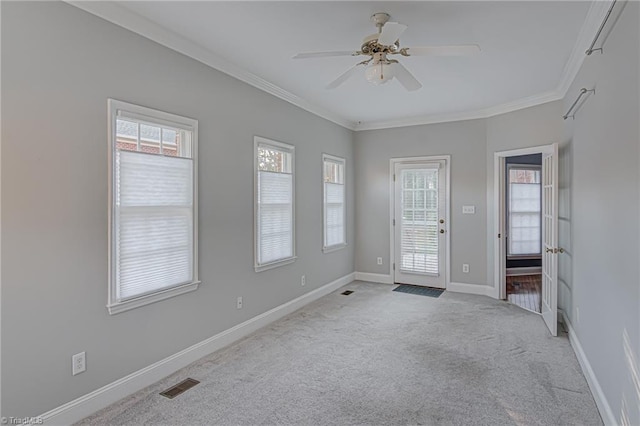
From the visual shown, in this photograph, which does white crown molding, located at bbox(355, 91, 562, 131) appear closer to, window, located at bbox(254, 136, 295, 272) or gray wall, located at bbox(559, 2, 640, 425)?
gray wall, located at bbox(559, 2, 640, 425)

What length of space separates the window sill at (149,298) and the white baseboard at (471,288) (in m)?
4.09

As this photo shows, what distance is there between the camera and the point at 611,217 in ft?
7.51

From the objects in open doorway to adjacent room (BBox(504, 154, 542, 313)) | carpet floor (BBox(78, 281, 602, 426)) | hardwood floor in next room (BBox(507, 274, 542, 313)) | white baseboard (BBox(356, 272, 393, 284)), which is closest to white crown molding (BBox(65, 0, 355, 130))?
carpet floor (BBox(78, 281, 602, 426))

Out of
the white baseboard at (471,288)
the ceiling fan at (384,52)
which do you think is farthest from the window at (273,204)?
the white baseboard at (471,288)

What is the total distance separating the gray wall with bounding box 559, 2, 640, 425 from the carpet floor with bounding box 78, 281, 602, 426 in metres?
0.41

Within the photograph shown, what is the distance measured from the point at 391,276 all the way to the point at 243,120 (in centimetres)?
377

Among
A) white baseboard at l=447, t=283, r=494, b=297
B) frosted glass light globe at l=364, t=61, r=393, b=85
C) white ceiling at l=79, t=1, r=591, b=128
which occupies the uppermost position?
white ceiling at l=79, t=1, r=591, b=128

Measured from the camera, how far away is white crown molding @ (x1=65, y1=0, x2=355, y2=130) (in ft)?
7.95

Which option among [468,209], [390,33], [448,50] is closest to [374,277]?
[468,209]

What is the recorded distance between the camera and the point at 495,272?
527cm

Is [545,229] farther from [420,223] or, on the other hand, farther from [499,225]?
[420,223]

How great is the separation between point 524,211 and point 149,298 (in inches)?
266

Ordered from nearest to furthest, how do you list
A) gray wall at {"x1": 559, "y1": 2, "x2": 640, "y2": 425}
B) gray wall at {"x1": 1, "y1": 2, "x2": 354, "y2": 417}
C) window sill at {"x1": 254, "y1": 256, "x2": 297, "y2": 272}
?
gray wall at {"x1": 559, "y1": 2, "x2": 640, "y2": 425} < gray wall at {"x1": 1, "y1": 2, "x2": 354, "y2": 417} < window sill at {"x1": 254, "y1": 256, "x2": 297, "y2": 272}

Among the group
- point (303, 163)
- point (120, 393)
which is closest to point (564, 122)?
point (303, 163)
